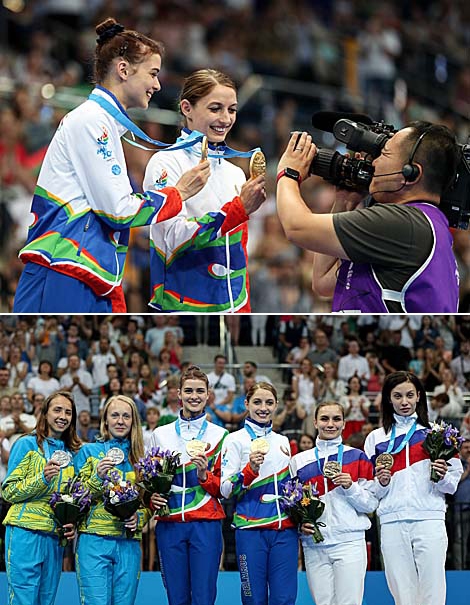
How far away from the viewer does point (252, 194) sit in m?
5.81

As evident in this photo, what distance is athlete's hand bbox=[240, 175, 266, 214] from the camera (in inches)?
229

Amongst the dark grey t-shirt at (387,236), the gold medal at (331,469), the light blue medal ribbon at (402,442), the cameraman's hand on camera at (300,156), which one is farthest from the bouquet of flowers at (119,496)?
the cameraman's hand on camera at (300,156)

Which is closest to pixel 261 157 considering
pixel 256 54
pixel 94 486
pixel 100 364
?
pixel 100 364

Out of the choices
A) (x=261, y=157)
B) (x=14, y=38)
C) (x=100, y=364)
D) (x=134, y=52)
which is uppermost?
(x=14, y=38)

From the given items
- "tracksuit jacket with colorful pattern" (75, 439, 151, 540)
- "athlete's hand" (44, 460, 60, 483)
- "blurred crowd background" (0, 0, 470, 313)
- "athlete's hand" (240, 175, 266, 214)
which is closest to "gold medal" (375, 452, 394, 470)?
"tracksuit jacket with colorful pattern" (75, 439, 151, 540)

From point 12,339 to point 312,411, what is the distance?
182 cm

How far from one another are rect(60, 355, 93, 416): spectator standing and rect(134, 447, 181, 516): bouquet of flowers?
85 cm

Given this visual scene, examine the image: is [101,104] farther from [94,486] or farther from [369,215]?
[94,486]

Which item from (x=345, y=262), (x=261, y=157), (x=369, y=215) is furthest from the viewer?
(x=261, y=157)

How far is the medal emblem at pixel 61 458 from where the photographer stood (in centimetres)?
567

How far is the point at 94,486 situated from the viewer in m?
5.67

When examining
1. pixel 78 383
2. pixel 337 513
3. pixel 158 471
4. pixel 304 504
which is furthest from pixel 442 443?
pixel 78 383

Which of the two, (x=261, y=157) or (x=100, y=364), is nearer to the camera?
(x=261, y=157)

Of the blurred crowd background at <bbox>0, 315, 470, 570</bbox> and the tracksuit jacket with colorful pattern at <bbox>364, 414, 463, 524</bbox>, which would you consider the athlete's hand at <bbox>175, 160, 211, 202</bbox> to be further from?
the tracksuit jacket with colorful pattern at <bbox>364, 414, 463, 524</bbox>
